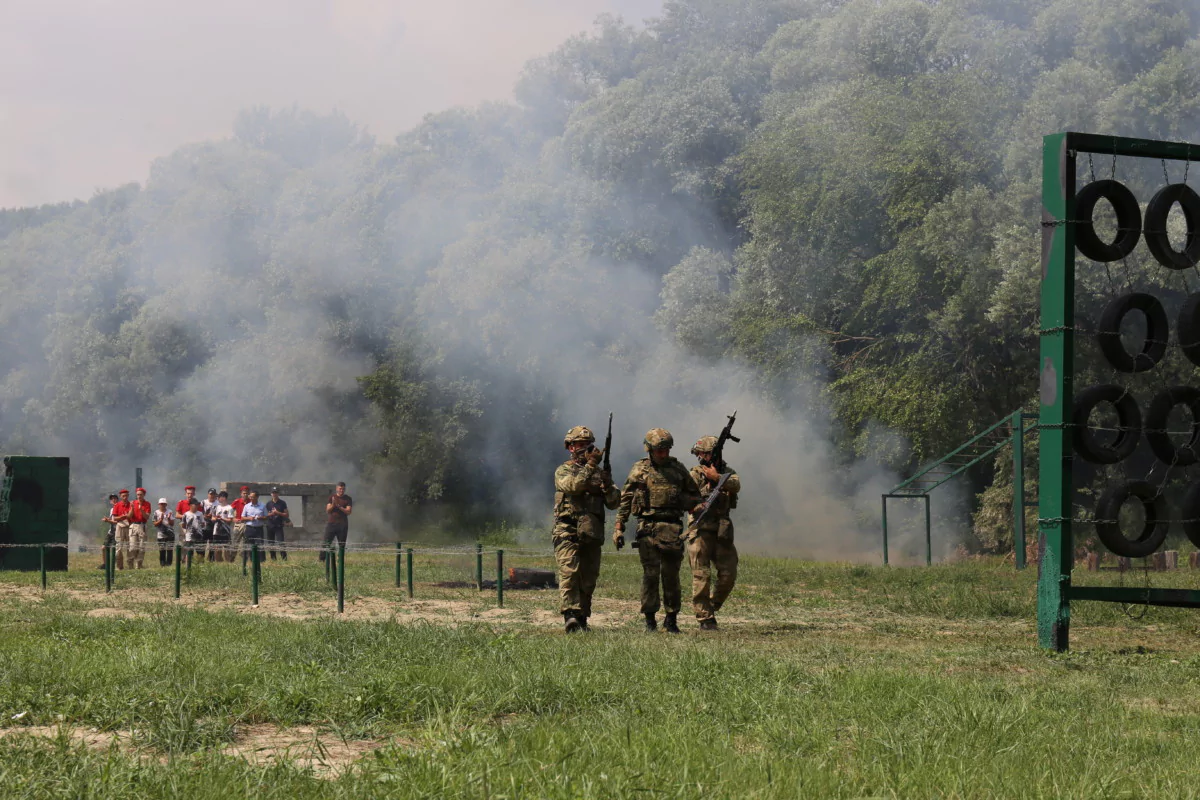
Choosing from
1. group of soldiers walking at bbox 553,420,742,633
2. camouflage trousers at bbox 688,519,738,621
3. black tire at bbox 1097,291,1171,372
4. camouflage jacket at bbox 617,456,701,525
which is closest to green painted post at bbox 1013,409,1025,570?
camouflage trousers at bbox 688,519,738,621

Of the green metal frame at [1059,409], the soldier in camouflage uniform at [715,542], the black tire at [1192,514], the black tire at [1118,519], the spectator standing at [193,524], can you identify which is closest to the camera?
the green metal frame at [1059,409]

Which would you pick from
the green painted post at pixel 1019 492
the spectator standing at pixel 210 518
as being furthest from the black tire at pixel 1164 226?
the spectator standing at pixel 210 518

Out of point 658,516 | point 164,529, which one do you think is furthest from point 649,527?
point 164,529

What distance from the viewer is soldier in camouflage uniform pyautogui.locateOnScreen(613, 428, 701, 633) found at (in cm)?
1398

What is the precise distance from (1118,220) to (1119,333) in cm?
93

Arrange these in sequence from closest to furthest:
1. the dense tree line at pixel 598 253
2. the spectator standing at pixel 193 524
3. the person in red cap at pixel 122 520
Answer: the person in red cap at pixel 122 520
the spectator standing at pixel 193 524
the dense tree line at pixel 598 253

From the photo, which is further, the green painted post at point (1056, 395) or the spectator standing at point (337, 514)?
the spectator standing at point (337, 514)

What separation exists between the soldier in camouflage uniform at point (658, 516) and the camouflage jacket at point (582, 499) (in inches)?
8.6

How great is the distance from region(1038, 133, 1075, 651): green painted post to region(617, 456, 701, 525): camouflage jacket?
12.3 ft

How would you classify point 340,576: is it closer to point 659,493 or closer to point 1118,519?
point 659,493

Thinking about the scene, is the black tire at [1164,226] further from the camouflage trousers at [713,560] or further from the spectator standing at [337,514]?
the spectator standing at [337,514]

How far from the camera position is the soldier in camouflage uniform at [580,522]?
13.8 m

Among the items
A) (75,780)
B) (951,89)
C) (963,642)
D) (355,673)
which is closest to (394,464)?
(951,89)

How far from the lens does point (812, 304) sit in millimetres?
35094
